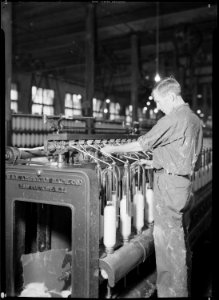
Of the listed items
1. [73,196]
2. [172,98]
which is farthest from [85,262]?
[172,98]

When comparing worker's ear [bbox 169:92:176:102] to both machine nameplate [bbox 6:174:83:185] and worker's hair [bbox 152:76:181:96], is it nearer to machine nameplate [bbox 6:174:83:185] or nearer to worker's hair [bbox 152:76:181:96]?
worker's hair [bbox 152:76:181:96]

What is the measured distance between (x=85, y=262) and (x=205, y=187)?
304 centimetres

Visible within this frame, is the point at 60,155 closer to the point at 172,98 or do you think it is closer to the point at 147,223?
the point at 172,98

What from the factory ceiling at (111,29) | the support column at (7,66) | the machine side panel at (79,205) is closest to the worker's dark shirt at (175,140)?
the machine side panel at (79,205)

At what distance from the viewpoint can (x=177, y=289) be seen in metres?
1.97

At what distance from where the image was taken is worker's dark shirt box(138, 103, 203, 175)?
6.27 feet

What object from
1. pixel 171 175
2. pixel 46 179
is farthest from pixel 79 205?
pixel 171 175

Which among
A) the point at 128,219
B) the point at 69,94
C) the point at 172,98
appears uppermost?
the point at 69,94

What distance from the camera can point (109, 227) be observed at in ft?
5.76

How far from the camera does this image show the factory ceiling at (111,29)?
7.00 m

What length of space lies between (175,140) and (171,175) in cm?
21

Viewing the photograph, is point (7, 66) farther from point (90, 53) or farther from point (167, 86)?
point (167, 86)

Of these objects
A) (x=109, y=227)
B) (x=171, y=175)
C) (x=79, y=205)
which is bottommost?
(x=109, y=227)

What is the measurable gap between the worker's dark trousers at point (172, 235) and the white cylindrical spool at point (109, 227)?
37cm
